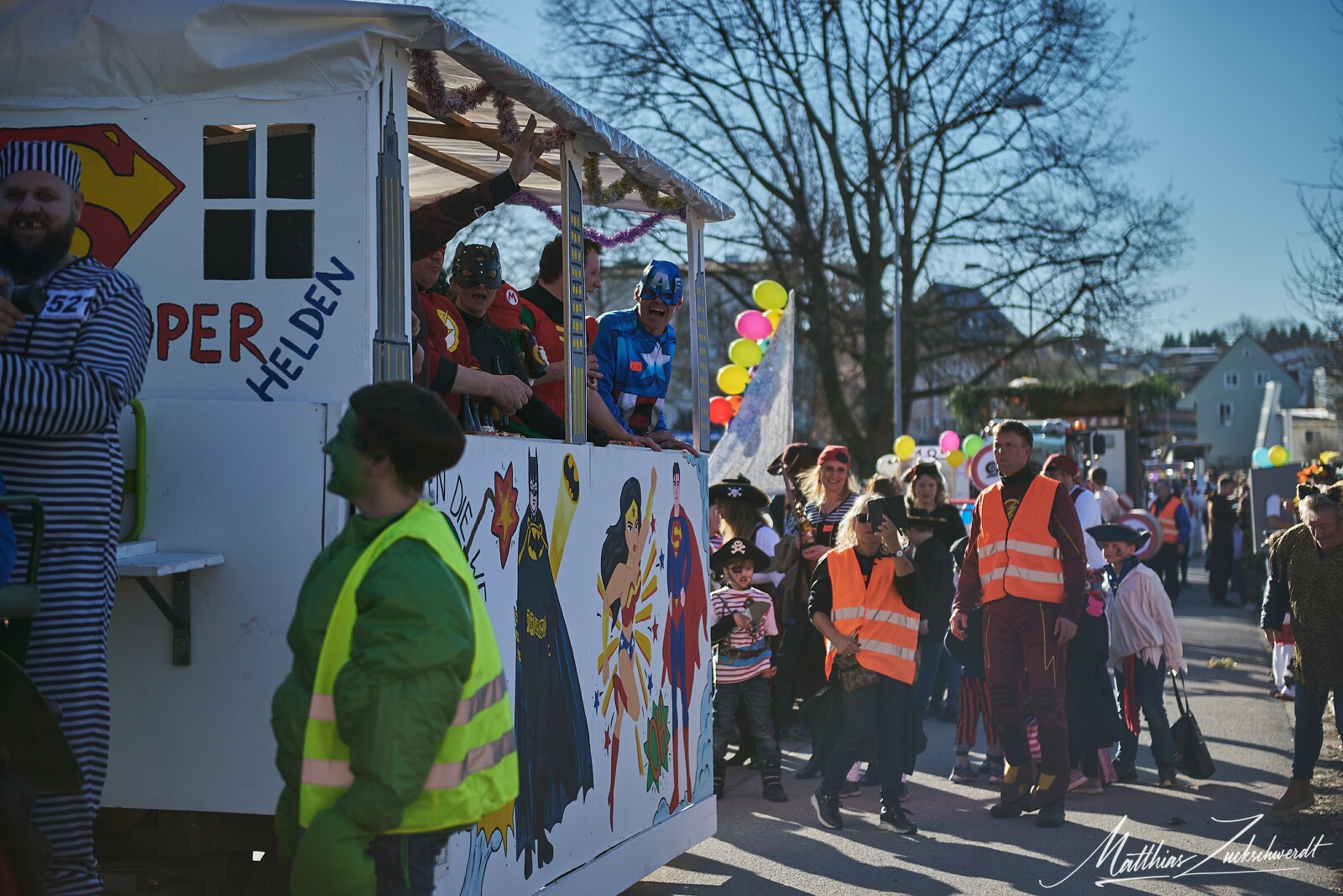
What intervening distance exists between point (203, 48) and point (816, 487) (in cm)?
655

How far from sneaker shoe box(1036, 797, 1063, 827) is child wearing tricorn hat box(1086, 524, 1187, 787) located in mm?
1560

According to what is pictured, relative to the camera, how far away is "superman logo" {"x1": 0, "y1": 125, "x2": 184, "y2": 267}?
435 centimetres

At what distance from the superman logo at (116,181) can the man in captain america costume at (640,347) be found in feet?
8.66

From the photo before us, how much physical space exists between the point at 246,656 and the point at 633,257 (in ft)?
61.9

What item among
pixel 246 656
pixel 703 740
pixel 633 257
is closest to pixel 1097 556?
pixel 703 740

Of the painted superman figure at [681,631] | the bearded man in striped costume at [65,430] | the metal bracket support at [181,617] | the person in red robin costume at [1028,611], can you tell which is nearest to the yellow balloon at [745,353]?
the person in red robin costume at [1028,611]

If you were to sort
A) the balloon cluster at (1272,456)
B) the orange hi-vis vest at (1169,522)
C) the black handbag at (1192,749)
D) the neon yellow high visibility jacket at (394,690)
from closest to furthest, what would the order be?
the neon yellow high visibility jacket at (394,690) < the black handbag at (1192,749) < the orange hi-vis vest at (1169,522) < the balloon cluster at (1272,456)

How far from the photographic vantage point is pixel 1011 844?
291 inches

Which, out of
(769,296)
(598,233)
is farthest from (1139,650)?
(769,296)

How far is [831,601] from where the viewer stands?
8.22 metres

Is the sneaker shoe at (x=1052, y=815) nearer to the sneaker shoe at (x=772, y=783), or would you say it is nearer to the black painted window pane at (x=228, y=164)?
the sneaker shoe at (x=772, y=783)

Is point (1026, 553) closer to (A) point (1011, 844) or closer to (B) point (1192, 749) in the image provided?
(A) point (1011, 844)

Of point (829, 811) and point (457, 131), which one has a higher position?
point (457, 131)

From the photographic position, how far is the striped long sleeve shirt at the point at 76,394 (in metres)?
3.42
